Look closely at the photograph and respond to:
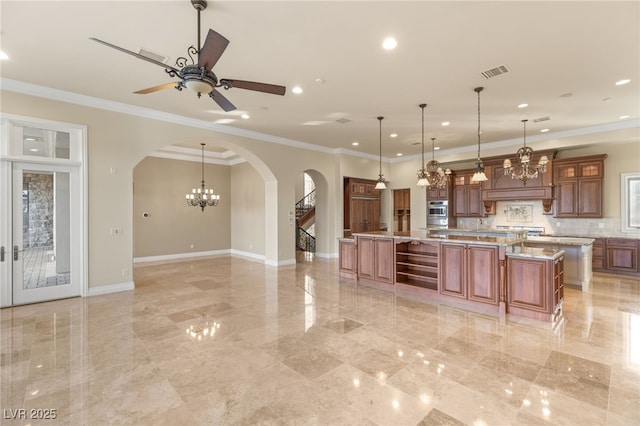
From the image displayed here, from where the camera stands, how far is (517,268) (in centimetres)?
433

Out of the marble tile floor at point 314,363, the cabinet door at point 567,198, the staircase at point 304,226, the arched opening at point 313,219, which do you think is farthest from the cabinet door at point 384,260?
the staircase at point 304,226

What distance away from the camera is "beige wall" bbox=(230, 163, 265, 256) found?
32.0ft

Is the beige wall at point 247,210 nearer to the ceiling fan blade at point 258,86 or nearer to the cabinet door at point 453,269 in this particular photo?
the cabinet door at point 453,269

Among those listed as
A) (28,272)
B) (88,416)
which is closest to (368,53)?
(88,416)

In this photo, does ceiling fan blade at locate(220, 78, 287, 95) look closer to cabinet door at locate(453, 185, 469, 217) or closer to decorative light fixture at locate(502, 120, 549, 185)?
decorative light fixture at locate(502, 120, 549, 185)

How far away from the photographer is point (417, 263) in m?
5.90

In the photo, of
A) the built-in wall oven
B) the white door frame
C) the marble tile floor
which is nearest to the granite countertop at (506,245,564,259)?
the marble tile floor

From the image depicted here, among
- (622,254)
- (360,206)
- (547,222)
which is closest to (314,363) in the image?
(360,206)

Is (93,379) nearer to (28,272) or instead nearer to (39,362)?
(39,362)

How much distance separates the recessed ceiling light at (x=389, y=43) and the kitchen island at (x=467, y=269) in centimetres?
318

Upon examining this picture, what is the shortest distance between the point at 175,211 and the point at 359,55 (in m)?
8.04

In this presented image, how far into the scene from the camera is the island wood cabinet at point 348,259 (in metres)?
6.66

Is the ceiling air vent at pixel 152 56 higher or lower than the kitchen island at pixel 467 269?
higher

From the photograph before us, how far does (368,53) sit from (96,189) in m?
5.39
